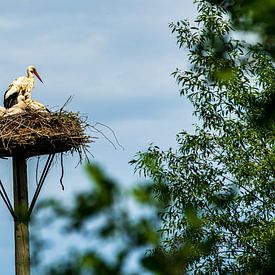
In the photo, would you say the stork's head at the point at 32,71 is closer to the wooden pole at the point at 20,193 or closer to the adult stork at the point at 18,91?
the adult stork at the point at 18,91

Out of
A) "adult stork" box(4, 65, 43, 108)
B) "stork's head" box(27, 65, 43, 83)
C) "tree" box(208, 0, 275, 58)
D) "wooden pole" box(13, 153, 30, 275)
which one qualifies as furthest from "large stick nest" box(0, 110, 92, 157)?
"tree" box(208, 0, 275, 58)

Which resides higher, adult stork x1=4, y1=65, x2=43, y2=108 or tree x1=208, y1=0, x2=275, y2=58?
adult stork x1=4, y1=65, x2=43, y2=108

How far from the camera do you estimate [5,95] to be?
1268 centimetres

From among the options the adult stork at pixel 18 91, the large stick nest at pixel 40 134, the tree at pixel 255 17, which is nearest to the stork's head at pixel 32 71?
the adult stork at pixel 18 91

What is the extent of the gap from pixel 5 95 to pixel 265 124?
1020cm

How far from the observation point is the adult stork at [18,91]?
12375mm

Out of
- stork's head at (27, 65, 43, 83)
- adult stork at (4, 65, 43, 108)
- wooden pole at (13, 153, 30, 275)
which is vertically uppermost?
stork's head at (27, 65, 43, 83)

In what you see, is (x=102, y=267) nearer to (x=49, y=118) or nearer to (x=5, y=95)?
(x=49, y=118)

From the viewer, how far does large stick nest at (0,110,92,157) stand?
1082 cm

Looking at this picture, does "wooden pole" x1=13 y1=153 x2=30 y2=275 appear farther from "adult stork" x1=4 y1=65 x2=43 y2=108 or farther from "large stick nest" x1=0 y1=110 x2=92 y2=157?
"adult stork" x1=4 y1=65 x2=43 y2=108

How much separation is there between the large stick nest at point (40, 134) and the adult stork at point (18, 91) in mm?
1067

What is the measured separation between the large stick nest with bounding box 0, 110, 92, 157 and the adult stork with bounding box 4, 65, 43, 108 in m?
1.07

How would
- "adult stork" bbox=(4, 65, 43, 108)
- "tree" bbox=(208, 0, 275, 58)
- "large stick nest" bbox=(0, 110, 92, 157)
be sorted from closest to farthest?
"tree" bbox=(208, 0, 275, 58)
"large stick nest" bbox=(0, 110, 92, 157)
"adult stork" bbox=(4, 65, 43, 108)

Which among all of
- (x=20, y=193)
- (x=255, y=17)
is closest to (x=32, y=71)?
(x=20, y=193)
